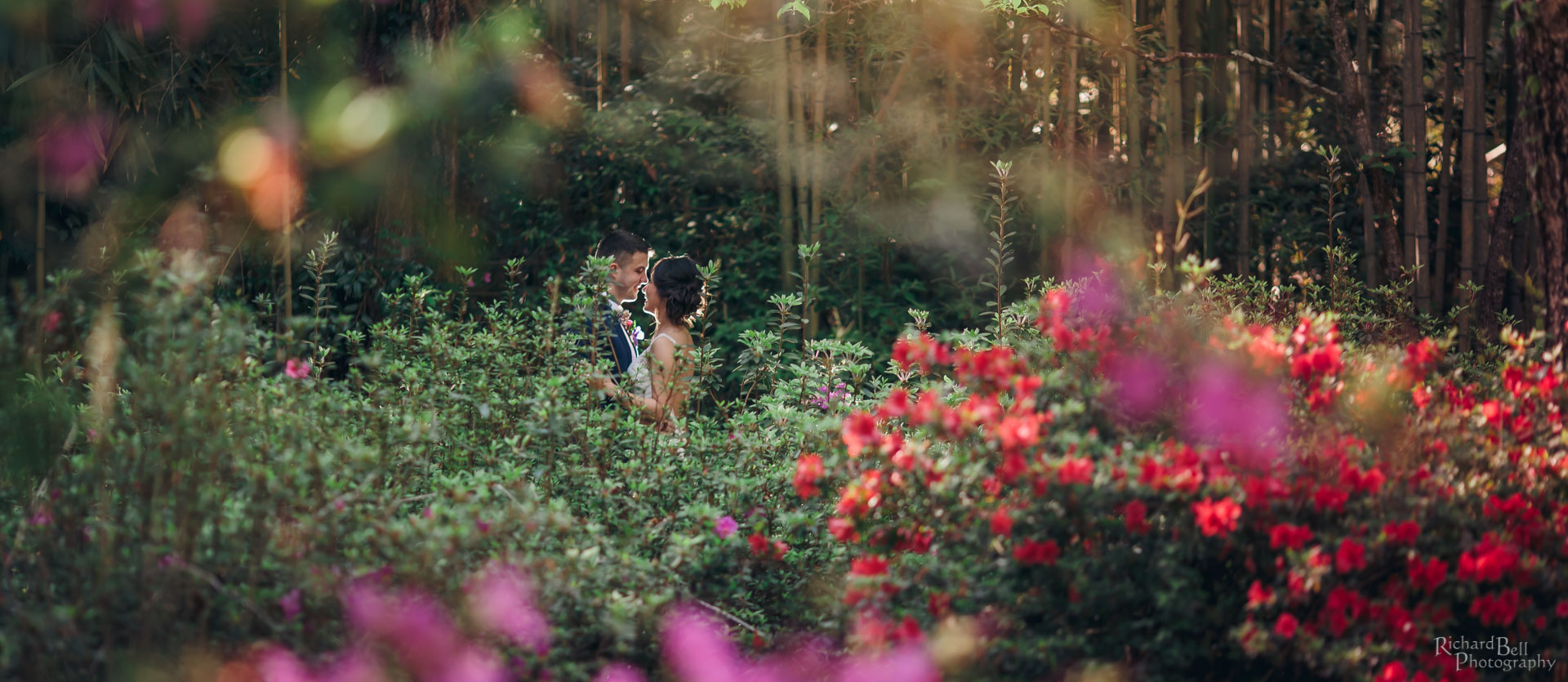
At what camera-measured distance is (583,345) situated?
2689 millimetres

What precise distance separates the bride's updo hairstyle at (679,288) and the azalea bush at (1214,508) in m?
1.23

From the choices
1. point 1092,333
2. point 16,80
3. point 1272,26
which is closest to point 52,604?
point 1092,333

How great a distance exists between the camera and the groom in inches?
104

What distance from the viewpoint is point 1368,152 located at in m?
4.05

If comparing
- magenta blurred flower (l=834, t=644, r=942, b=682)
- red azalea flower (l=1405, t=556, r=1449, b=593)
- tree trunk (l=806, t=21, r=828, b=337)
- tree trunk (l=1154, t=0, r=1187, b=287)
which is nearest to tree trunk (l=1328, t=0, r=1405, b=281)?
tree trunk (l=1154, t=0, r=1187, b=287)

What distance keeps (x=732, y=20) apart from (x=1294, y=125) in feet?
8.81

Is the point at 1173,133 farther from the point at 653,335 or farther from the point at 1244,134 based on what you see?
the point at 653,335

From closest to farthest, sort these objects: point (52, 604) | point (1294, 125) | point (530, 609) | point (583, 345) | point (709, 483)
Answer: point (52, 604) < point (530, 609) < point (709, 483) < point (583, 345) < point (1294, 125)

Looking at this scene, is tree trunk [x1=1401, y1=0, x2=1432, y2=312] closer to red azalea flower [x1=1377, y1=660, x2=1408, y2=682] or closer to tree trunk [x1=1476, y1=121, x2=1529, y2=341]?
tree trunk [x1=1476, y1=121, x2=1529, y2=341]

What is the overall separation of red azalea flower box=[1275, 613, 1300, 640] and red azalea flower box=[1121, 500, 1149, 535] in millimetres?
219

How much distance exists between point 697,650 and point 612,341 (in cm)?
115

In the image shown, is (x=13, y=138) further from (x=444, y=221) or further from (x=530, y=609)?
(x=530, y=609)

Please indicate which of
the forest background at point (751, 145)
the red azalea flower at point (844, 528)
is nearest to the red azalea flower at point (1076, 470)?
the red azalea flower at point (844, 528)

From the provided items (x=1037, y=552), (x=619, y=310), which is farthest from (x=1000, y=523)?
(x=619, y=310)
